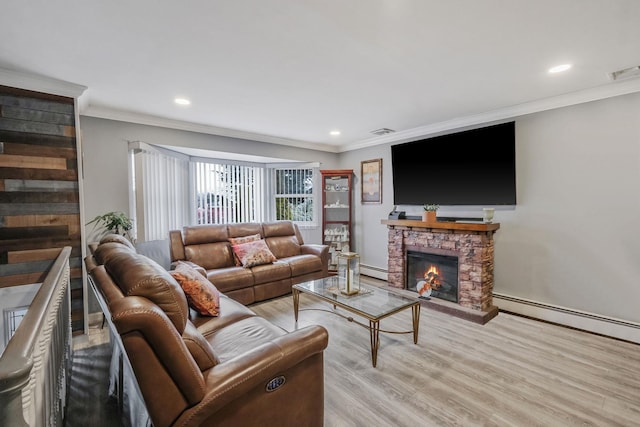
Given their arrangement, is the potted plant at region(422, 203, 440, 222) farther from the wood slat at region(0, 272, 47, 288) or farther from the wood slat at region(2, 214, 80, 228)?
the wood slat at region(0, 272, 47, 288)

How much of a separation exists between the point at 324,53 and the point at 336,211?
11.8 feet

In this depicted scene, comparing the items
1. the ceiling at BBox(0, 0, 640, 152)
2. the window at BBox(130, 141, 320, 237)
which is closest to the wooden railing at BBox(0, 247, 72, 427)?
the ceiling at BBox(0, 0, 640, 152)

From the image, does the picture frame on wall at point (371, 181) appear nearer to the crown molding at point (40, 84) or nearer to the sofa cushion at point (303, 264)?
the sofa cushion at point (303, 264)

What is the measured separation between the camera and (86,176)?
125 inches

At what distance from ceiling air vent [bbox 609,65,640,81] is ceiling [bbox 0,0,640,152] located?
0.06m

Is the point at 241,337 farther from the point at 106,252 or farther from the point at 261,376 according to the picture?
the point at 106,252

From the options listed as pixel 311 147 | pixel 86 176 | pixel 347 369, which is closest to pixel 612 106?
pixel 347 369

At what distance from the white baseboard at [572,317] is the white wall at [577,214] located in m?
0.05

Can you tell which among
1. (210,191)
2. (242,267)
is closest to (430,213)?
(242,267)

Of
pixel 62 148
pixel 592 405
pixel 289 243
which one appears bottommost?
pixel 592 405

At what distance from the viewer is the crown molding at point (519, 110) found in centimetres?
266

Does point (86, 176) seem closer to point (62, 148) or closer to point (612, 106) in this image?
point (62, 148)

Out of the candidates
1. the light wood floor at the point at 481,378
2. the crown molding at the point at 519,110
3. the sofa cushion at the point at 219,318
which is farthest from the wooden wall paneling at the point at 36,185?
the crown molding at the point at 519,110

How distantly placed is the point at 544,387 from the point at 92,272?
9.82 ft
